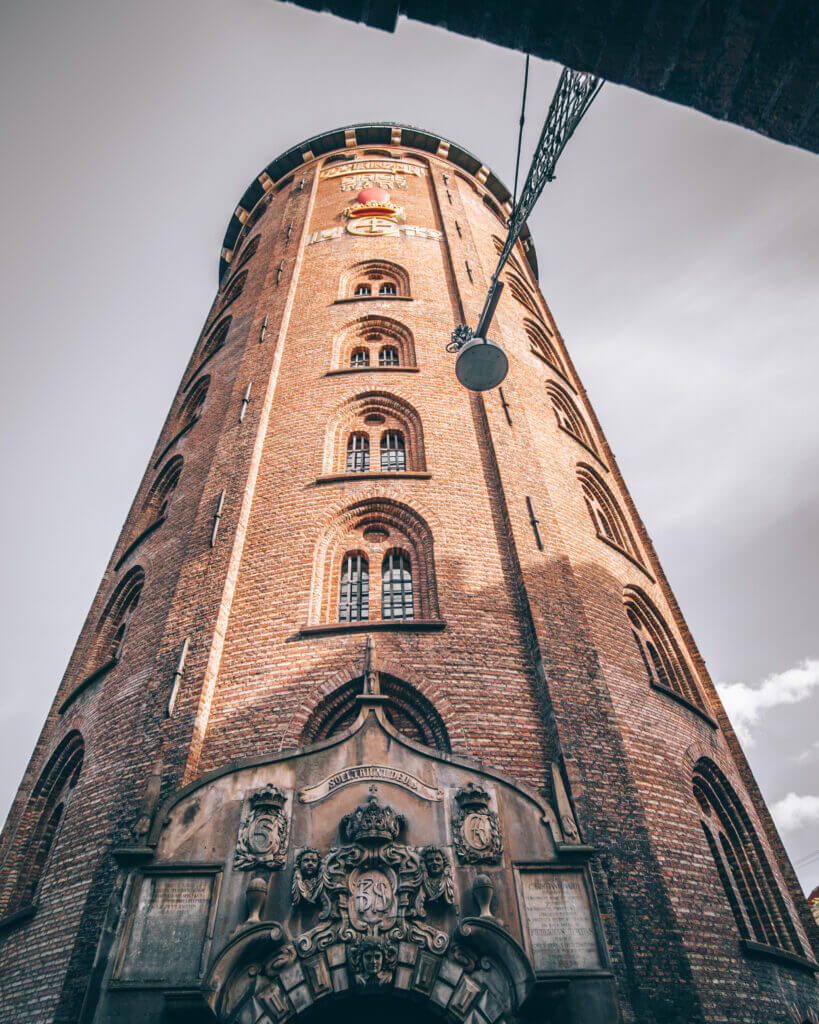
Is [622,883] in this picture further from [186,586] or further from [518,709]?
[186,586]

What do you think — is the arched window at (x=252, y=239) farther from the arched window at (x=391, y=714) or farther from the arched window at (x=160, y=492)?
the arched window at (x=391, y=714)

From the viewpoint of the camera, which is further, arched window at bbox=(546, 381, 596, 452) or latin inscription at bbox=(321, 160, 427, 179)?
latin inscription at bbox=(321, 160, 427, 179)

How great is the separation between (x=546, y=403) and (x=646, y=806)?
8.77 m

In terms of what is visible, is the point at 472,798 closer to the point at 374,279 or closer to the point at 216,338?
the point at 374,279

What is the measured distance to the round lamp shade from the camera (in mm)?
9109

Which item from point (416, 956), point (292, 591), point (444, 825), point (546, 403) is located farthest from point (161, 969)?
point (546, 403)

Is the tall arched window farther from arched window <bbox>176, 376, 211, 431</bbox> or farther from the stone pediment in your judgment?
the stone pediment

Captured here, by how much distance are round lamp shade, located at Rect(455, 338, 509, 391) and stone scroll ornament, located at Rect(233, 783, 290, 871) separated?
555 centimetres

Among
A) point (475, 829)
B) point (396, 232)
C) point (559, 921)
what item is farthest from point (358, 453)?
point (396, 232)

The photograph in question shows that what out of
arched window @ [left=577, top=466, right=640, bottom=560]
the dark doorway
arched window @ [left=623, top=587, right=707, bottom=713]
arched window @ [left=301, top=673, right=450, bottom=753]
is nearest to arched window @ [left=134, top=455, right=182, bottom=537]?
arched window @ [left=301, top=673, right=450, bottom=753]

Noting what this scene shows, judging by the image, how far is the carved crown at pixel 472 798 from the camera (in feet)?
22.3

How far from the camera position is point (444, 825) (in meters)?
6.73

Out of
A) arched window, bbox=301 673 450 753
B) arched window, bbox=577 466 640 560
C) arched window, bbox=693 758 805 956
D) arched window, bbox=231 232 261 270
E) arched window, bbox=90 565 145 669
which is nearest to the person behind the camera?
arched window, bbox=301 673 450 753

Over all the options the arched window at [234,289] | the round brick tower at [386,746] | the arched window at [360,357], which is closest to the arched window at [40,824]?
the round brick tower at [386,746]
